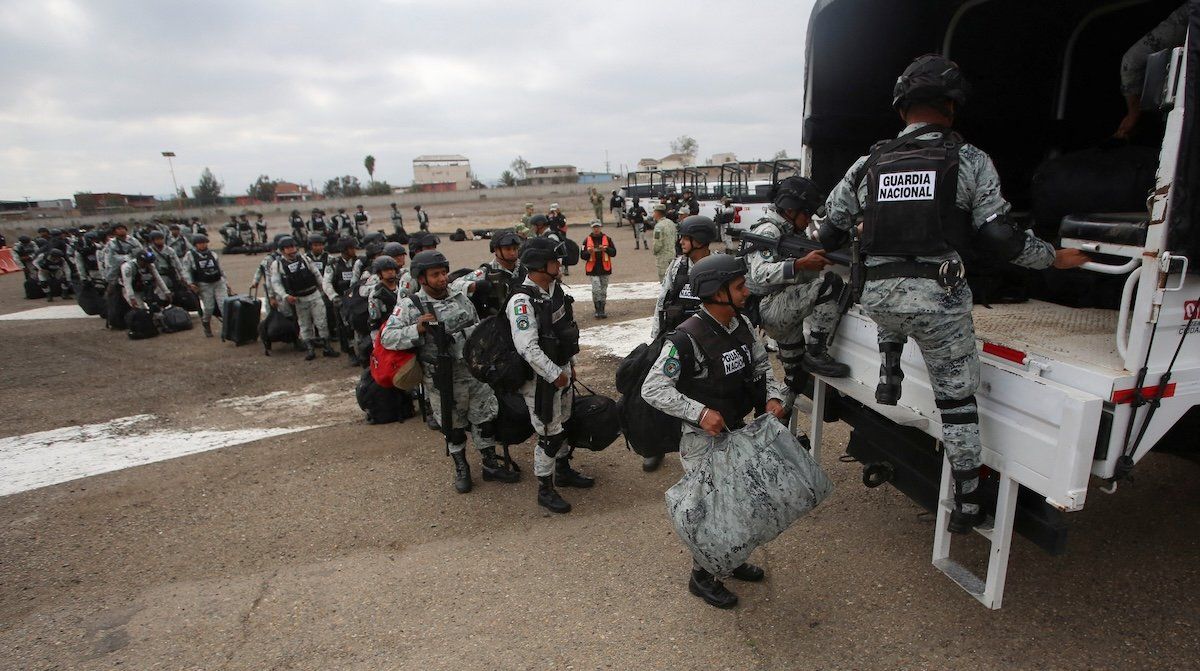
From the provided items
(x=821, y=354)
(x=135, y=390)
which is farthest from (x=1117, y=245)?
(x=135, y=390)

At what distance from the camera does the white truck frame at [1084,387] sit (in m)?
2.03

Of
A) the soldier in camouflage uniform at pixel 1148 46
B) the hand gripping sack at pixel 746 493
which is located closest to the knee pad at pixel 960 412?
the hand gripping sack at pixel 746 493

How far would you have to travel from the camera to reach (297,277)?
8039 mm

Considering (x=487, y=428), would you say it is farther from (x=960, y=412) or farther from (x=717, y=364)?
(x=960, y=412)

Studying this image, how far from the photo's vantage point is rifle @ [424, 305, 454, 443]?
14.0 ft

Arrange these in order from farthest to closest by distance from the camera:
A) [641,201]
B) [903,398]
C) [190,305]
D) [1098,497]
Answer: [641,201] → [190,305] → [1098,497] → [903,398]

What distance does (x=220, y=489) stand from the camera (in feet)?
15.3

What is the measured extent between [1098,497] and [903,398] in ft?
6.44

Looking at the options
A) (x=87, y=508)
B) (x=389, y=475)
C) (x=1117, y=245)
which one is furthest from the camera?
(x=389, y=475)

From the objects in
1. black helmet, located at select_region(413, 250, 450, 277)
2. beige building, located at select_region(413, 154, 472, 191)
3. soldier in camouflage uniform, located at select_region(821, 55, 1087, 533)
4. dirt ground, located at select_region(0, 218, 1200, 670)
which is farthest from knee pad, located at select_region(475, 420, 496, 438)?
beige building, located at select_region(413, 154, 472, 191)

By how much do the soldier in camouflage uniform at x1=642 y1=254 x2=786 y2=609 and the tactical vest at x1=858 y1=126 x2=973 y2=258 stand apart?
614mm

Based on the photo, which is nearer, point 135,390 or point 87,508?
point 87,508

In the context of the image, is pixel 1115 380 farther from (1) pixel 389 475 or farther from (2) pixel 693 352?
(1) pixel 389 475

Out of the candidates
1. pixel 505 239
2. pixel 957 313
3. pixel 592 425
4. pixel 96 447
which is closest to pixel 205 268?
pixel 96 447
